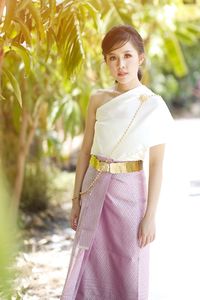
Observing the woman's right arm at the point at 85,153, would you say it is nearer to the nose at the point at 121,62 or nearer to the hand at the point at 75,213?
the hand at the point at 75,213

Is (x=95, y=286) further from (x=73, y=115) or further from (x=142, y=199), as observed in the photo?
(x=73, y=115)

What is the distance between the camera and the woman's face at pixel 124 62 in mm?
1942

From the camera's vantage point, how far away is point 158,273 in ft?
9.19

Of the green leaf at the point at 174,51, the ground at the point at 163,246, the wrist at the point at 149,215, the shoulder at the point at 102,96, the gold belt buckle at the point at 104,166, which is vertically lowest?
the ground at the point at 163,246

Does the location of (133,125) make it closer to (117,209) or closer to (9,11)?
(117,209)

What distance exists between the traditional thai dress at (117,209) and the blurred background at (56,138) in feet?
0.86

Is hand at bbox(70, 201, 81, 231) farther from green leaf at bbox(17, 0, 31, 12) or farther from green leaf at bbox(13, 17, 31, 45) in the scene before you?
green leaf at bbox(17, 0, 31, 12)

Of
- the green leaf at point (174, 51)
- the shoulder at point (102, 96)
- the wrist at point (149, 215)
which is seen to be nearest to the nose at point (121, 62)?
the shoulder at point (102, 96)

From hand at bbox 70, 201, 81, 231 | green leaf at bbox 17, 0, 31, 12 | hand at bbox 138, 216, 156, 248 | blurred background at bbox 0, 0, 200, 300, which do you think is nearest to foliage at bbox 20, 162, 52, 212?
blurred background at bbox 0, 0, 200, 300

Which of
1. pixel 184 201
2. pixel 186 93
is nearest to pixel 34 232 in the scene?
pixel 184 201

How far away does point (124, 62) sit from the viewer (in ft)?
6.38

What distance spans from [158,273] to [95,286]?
79 centimetres

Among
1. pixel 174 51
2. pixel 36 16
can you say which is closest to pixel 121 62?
pixel 36 16

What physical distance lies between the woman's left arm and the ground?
55 cm
